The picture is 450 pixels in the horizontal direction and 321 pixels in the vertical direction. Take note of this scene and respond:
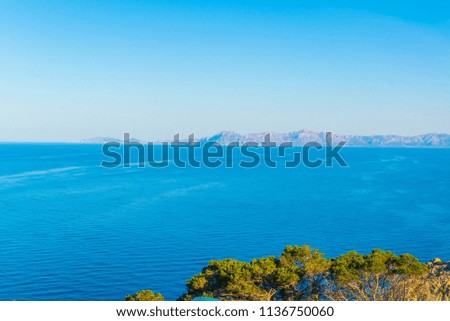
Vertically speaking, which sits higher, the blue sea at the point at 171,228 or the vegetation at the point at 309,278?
the vegetation at the point at 309,278

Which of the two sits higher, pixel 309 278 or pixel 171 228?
pixel 309 278

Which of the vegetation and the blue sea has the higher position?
the vegetation

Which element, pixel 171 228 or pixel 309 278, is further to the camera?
pixel 171 228

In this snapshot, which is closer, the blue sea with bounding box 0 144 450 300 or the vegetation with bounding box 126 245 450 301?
the vegetation with bounding box 126 245 450 301

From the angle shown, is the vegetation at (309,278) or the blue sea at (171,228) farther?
the blue sea at (171,228)

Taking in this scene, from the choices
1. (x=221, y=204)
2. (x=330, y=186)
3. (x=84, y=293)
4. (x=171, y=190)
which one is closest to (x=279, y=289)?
(x=84, y=293)
